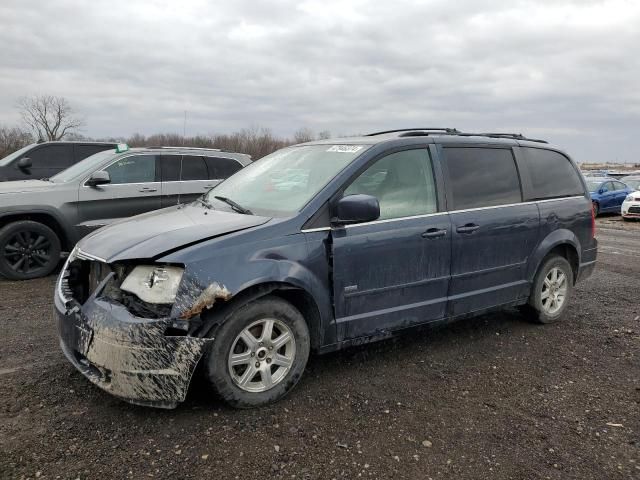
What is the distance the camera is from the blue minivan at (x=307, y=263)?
299 centimetres

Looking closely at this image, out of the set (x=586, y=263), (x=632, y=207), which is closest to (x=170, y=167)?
(x=586, y=263)

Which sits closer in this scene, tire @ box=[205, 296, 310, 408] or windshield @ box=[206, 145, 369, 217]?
tire @ box=[205, 296, 310, 408]

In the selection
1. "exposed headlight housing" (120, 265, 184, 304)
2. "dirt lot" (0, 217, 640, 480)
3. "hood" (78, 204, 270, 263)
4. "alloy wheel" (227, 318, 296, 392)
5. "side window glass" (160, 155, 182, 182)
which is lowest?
"dirt lot" (0, 217, 640, 480)

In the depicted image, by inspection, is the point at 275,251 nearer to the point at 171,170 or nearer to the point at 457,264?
the point at 457,264

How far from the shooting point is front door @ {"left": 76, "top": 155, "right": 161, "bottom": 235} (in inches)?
282

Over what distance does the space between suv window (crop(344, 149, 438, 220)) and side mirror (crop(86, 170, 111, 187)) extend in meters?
4.67

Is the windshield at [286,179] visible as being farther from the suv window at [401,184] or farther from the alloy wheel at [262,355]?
the alloy wheel at [262,355]

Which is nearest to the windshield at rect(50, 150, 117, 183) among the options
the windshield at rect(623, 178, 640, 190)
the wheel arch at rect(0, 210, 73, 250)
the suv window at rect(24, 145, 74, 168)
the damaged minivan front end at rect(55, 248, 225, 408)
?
the wheel arch at rect(0, 210, 73, 250)

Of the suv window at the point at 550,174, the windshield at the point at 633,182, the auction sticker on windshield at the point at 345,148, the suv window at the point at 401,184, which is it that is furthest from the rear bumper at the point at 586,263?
the windshield at the point at 633,182

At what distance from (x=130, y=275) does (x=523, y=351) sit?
130 inches

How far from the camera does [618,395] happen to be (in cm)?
366

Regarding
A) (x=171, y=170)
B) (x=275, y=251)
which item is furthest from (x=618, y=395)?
(x=171, y=170)

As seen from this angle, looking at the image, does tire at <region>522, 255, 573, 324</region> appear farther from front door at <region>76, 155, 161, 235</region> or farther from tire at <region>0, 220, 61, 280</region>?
tire at <region>0, 220, 61, 280</region>

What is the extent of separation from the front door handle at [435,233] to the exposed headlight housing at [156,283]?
75.5 inches
